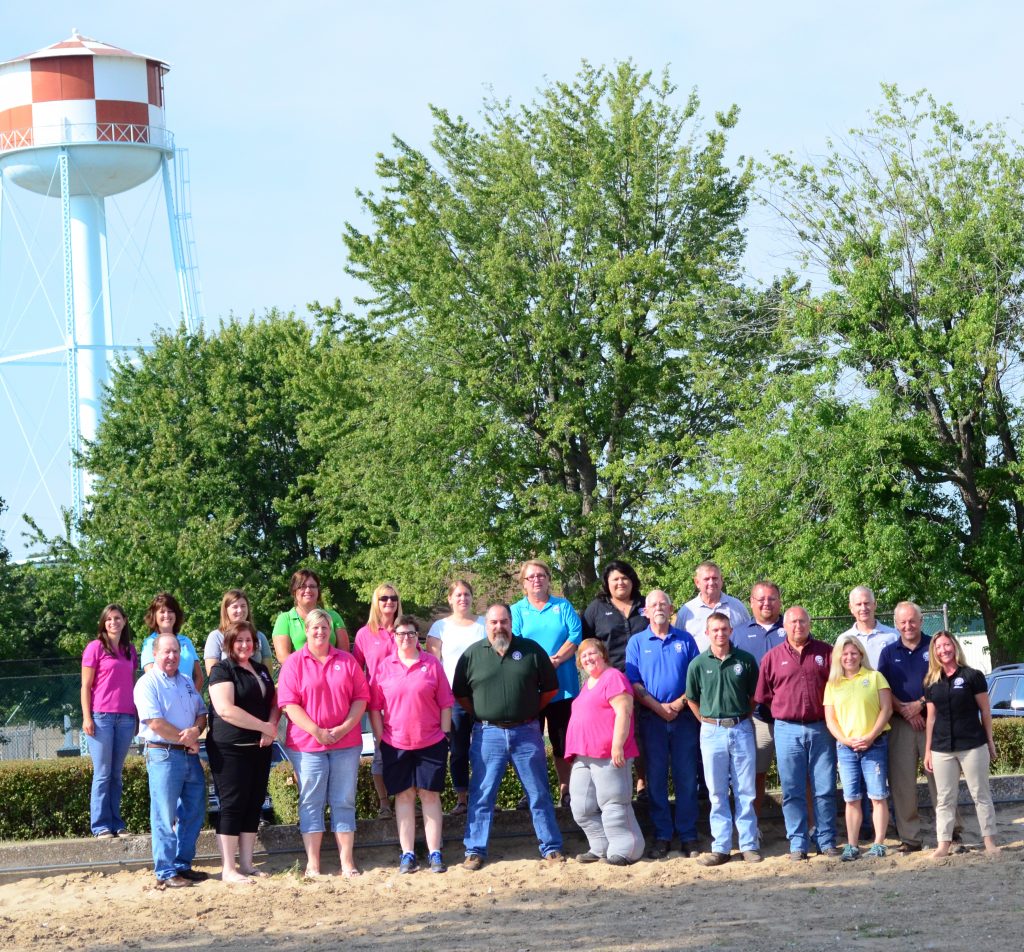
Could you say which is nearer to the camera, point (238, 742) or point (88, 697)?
point (238, 742)

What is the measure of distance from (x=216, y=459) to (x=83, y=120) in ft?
35.6

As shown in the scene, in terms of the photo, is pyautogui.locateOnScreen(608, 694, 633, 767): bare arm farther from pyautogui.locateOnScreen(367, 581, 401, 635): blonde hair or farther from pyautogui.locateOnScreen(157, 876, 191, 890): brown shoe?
pyautogui.locateOnScreen(157, 876, 191, 890): brown shoe

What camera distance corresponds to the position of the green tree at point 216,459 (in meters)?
32.1

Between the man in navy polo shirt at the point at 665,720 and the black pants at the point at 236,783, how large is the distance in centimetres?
273

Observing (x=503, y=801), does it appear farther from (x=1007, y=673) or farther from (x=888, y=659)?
(x=1007, y=673)

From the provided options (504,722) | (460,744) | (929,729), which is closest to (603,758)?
(504,722)

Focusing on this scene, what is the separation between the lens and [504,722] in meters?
10.3

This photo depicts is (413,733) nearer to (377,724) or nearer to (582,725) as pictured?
(377,724)

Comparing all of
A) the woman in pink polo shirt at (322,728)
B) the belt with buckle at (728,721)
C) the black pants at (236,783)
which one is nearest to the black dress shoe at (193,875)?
the black pants at (236,783)

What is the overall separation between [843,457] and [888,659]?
431 inches

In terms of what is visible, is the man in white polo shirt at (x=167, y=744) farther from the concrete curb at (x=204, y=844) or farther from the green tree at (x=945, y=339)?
the green tree at (x=945, y=339)

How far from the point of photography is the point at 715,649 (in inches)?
400

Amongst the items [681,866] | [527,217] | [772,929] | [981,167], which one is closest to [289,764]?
[681,866]

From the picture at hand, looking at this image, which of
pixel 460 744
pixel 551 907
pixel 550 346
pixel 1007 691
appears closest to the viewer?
pixel 551 907
